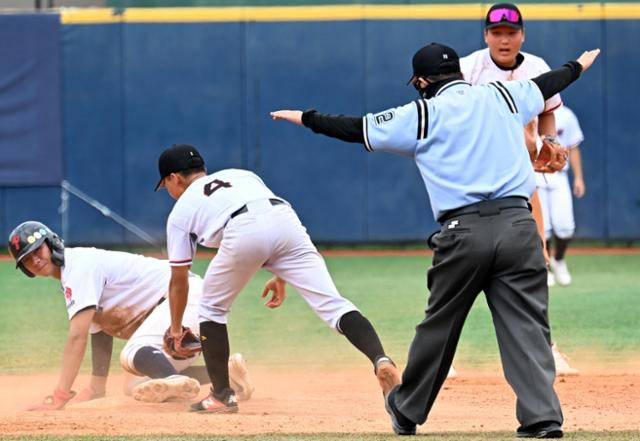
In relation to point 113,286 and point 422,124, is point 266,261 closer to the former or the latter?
point 113,286

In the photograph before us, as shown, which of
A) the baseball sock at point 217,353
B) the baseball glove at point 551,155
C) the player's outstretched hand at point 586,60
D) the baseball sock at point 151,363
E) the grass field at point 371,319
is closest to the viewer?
the player's outstretched hand at point 586,60

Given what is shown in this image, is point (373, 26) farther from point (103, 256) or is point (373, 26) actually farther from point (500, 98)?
point (500, 98)

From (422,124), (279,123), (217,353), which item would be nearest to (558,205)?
(279,123)

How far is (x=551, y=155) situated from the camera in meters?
7.11

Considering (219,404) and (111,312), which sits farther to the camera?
(111,312)

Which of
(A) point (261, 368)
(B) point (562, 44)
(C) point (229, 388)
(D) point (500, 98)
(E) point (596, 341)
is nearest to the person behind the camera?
(D) point (500, 98)

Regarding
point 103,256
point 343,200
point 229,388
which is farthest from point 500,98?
point 343,200

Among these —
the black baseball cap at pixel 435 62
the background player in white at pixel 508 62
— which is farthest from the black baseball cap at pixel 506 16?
the black baseball cap at pixel 435 62

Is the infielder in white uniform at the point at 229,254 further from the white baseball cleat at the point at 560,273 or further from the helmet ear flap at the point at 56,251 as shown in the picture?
the white baseball cleat at the point at 560,273

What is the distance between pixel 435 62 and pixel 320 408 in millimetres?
2355

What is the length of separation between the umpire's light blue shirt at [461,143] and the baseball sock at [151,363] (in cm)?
242

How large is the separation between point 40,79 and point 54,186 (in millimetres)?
1427

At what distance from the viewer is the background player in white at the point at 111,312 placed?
7.17 m

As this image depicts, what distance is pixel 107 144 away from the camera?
664 inches
